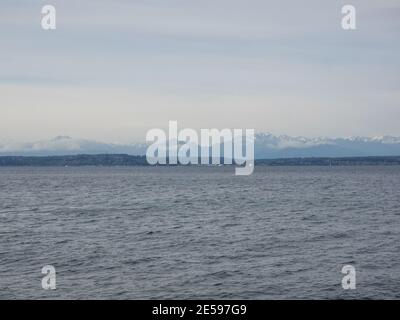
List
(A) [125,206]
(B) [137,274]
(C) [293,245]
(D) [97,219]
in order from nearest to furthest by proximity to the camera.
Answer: (B) [137,274] < (C) [293,245] < (D) [97,219] < (A) [125,206]

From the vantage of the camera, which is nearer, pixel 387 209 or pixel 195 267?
pixel 195 267

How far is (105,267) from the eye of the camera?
117 feet

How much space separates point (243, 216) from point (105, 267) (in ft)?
116

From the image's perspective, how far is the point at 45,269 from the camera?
1344 inches

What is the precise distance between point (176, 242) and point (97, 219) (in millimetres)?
22656

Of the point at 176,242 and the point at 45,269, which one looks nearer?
Result: the point at 45,269

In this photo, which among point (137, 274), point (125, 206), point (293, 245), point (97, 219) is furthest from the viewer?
point (125, 206)

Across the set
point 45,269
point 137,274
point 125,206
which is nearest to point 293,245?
point 137,274
